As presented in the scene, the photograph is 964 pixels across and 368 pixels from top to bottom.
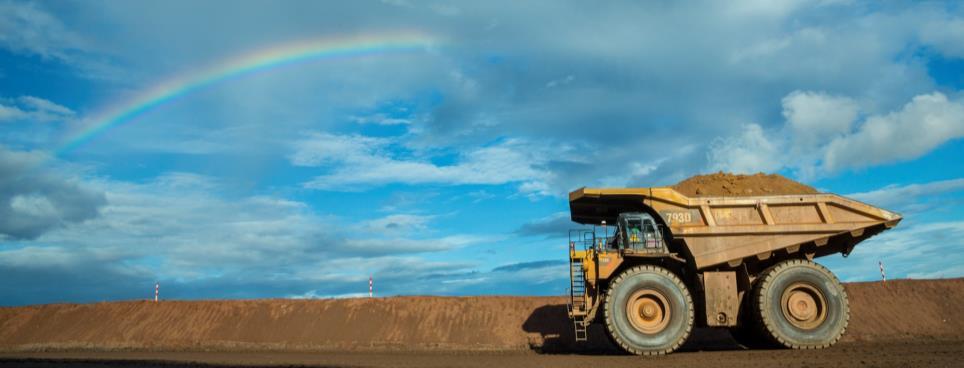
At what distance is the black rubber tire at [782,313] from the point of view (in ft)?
51.5

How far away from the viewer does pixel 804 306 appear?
15977 millimetres

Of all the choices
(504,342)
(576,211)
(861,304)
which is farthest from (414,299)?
(861,304)

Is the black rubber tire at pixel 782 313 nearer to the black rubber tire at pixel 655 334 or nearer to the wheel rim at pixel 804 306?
the wheel rim at pixel 804 306

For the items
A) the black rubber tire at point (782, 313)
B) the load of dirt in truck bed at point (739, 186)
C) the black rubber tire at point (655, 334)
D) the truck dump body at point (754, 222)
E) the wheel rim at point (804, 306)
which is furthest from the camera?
the load of dirt in truck bed at point (739, 186)

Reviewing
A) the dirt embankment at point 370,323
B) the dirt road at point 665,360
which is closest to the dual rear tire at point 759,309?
the dirt road at point 665,360

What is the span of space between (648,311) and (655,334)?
55 centimetres

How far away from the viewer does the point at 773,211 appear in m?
16.4

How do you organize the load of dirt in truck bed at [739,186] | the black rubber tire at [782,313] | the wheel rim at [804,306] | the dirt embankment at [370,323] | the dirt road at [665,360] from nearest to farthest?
the dirt road at [665,360], the black rubber tire at [782,313], the wheel rim at [804,306], the load of dirt in truck bed at [739,186], the dirt embankment at [370,323]

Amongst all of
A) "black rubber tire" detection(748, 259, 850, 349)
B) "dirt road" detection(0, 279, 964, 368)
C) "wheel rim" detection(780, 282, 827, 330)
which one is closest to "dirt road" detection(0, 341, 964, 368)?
"dirt road" detection(0, 279, 964, 368)

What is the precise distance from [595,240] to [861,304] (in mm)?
10892

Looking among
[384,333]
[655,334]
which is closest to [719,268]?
[655,334]

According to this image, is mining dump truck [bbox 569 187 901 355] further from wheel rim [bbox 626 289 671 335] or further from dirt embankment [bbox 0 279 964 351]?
dirt embankment [bbox 0 279 964 351]

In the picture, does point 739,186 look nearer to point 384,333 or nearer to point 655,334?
point 655,334

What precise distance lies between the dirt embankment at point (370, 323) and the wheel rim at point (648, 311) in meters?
4.28
